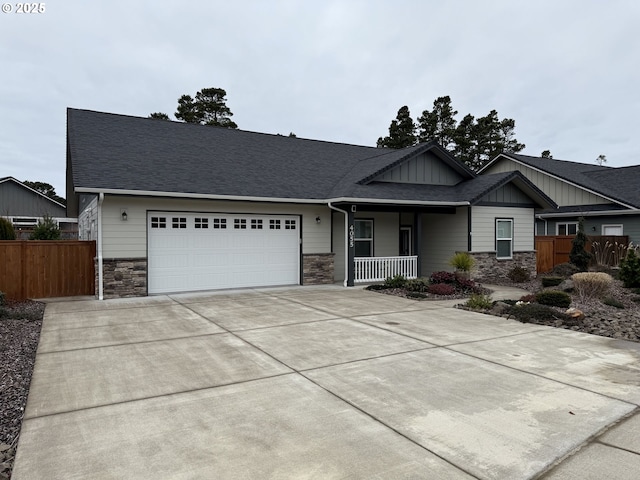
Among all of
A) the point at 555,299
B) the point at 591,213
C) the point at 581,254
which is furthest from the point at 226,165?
the point at 591,213

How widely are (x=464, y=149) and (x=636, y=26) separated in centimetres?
2790

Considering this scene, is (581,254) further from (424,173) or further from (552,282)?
(424,173)

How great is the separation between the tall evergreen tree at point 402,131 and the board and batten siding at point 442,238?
980 inches

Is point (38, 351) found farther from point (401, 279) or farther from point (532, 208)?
point (532, 208)

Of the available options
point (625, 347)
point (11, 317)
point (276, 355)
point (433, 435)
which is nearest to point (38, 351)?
point (11, 317)

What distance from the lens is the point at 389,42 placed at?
1712 cm

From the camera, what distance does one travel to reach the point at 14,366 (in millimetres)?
5555

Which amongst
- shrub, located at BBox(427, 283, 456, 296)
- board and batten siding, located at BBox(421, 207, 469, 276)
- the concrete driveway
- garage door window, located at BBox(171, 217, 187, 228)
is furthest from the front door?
the concrete driveway

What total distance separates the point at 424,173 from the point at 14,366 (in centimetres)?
1342

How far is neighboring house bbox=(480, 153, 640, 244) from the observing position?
1953 cm

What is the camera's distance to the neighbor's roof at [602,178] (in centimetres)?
2025

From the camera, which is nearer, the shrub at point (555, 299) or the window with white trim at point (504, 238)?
the shrub at point (555, 299)

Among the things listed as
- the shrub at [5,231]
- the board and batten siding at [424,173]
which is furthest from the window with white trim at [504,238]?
the shrub at [5,231]

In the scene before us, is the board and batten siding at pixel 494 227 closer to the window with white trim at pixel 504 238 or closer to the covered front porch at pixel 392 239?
the window with white trim at pixel 504 238
